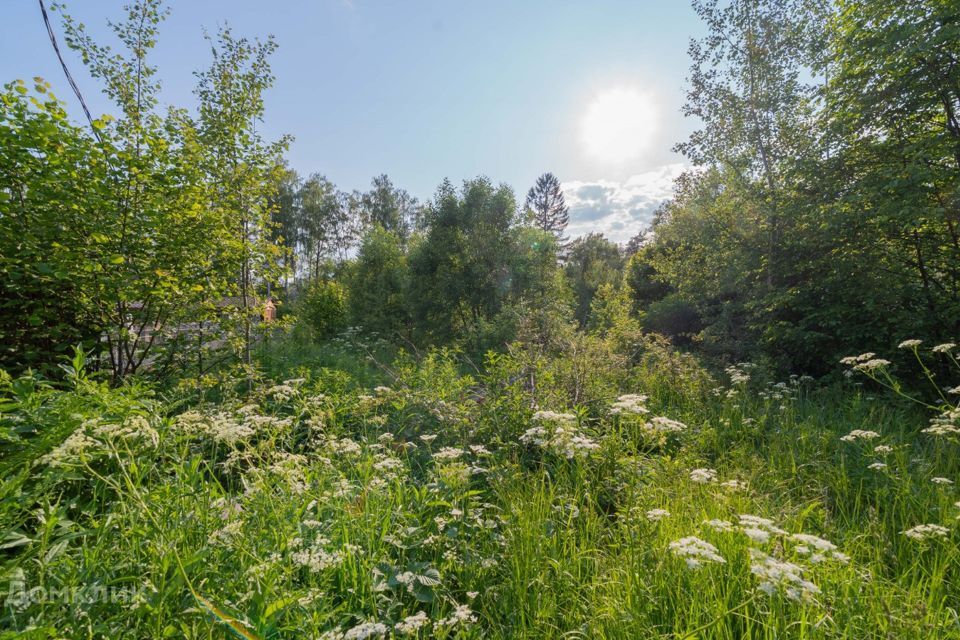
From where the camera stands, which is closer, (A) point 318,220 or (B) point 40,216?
(B) point 40,216

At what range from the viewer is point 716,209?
810cm

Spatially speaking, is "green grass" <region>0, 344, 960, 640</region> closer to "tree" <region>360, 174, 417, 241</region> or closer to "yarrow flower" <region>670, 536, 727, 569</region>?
"yarrow flower" <region>670, 536, 727, 569</region>

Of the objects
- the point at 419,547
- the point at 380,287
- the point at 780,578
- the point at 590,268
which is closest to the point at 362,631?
the point at 419,547

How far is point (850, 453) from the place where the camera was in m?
3.46

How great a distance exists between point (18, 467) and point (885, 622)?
12.5 ft

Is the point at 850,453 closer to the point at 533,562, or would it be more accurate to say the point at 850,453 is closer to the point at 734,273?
the point at 533,562

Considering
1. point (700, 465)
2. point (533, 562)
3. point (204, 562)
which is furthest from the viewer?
point (700, 465)

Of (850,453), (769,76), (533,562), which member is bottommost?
(850,453)

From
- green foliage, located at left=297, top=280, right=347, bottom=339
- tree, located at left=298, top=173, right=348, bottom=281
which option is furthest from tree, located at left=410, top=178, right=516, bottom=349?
tree, located at left=298, top=173, right=348, bottom=281

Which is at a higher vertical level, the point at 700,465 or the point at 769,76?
the point at 769,76

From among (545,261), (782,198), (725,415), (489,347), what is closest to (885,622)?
(725,415)

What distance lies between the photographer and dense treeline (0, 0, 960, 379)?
3.20 meters

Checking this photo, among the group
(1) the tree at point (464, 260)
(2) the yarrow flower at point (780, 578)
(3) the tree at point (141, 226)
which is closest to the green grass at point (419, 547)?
(2) the yarrow flower at point (780, 578)

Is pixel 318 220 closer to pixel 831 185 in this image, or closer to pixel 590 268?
pixel 590 268
